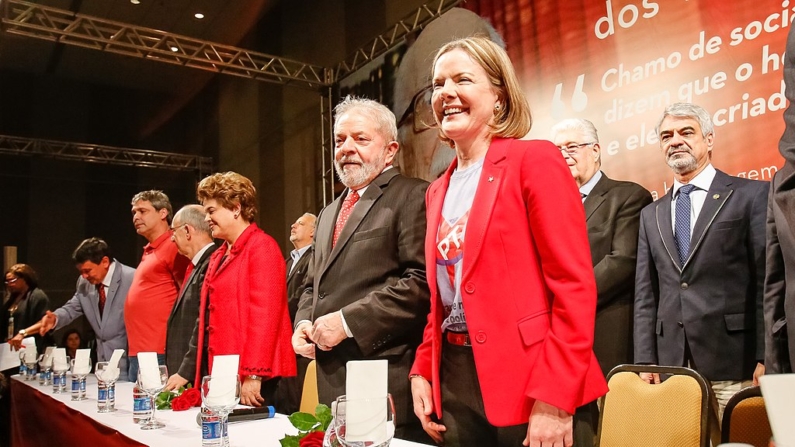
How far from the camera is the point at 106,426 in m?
1.90

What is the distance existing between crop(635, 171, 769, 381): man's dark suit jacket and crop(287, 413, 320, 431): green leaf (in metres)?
1.52

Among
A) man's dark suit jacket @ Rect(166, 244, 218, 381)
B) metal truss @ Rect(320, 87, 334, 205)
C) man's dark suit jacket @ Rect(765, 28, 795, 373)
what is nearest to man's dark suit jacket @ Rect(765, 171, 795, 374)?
man's dark suit jacket @ Rect(765, 28, 795, 373)

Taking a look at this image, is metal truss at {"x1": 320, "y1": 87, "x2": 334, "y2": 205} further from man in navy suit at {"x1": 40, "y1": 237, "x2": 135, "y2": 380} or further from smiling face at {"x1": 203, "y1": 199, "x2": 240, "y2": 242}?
smiling face at {"x1": 203, "y1": 199, "x2": 240, "y2": 242}

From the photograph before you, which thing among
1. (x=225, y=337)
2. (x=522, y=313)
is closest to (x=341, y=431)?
(x=522, y=313)

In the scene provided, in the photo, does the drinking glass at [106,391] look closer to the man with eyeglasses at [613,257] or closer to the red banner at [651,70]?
the man with eyeglasses at [613,257]

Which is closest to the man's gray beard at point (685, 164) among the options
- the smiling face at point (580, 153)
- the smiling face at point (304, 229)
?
the smiling face at point (580, 153)

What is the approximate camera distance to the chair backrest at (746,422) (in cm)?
154

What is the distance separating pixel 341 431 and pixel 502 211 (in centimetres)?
53

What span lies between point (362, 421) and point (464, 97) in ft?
2.43

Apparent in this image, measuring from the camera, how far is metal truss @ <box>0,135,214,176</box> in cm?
862

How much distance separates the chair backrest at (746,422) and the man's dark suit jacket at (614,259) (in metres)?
0.93

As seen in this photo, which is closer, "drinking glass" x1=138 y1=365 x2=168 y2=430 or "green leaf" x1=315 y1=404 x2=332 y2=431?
"green leaf" x1=315 y1=404 x2=332 y2=431

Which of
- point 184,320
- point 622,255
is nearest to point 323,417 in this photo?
point 622,255

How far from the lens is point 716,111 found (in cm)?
284
